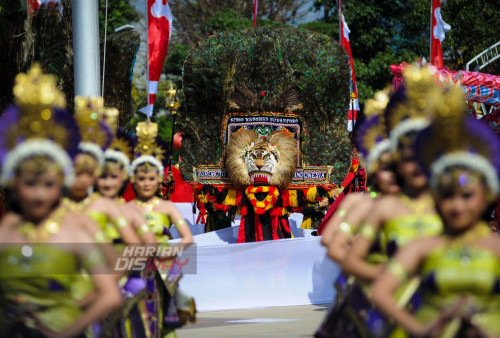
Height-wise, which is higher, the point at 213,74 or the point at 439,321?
the point at 213,74

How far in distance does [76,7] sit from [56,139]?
5362 millimetres

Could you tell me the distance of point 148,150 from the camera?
7375 millimetres

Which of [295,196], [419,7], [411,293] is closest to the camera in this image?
[411,293]

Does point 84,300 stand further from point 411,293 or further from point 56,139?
point 411,293

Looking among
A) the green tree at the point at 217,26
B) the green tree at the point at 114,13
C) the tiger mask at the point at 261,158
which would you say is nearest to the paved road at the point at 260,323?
the tiger mask at the point at 261,158

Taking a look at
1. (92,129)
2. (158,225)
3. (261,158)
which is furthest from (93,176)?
(261,158)

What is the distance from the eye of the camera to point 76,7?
9.24m

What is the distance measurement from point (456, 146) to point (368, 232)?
90cm

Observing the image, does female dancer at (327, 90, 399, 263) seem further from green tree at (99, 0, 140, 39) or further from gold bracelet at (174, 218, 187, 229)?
green tree at (99, 0, 140, 39)

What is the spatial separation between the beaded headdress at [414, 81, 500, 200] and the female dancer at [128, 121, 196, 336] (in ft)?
10.5

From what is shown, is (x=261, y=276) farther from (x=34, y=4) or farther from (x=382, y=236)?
(x=382, y=236)

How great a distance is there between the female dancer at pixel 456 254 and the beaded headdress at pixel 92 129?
7.88ft

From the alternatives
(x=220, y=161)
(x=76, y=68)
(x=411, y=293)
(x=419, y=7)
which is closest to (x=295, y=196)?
(x=220, y=161)

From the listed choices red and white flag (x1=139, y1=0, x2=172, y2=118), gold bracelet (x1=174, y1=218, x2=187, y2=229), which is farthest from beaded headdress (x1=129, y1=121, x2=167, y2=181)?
red and white flag (x1=139, y1=0, x2=172, y2=118)
